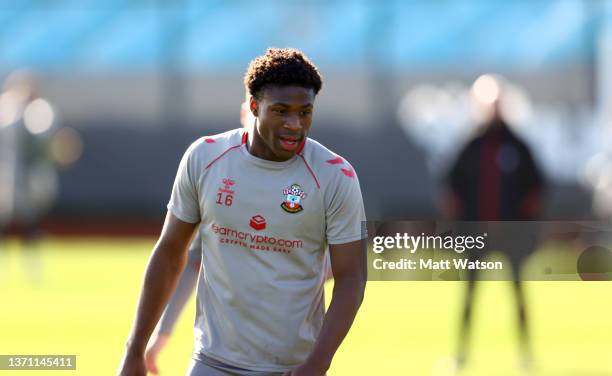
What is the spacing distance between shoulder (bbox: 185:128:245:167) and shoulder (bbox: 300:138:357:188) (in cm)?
30

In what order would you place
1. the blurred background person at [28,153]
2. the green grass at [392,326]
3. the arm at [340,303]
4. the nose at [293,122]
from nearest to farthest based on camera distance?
the arm at [340,303], the nose at [293,122], the green grass at [392,326], the blurred background person at [28,153]

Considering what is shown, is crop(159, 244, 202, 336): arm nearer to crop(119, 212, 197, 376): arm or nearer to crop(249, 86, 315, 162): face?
crop(119, 212, 197, 376): arm

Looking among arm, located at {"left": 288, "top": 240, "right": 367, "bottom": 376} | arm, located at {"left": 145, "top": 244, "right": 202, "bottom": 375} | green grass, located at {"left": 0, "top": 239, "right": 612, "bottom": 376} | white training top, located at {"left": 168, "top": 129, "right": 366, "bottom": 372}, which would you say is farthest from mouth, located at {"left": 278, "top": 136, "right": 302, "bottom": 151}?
green grass, located at {"left": 0, "top": 239, "right": 612, "bottom": 376}

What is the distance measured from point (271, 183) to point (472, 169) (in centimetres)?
501

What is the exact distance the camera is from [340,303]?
4359 mm

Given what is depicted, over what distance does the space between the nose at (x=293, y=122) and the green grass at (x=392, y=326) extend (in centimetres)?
385

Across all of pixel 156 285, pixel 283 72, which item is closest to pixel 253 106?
pixel 283 72

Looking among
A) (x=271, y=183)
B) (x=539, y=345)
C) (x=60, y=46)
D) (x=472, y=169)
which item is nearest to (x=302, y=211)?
(x=271, y=183)

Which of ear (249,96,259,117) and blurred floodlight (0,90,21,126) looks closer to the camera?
ear (249,96,259,117)

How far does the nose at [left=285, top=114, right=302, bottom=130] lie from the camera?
173 inches

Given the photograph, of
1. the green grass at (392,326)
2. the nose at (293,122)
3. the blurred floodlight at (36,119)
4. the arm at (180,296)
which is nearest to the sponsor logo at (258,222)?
the nose at (293,122)

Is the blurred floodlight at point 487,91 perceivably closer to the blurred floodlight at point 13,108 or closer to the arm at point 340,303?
the arm at point 340,303

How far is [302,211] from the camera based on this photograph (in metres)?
4.49

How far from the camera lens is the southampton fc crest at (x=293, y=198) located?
A: 4492mm
